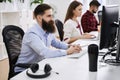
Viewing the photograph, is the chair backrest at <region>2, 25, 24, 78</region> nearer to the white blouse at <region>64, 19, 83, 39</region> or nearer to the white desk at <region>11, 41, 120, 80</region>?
the white desk at <region>11, 41, 120, 80</region>

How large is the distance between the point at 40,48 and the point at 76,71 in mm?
504

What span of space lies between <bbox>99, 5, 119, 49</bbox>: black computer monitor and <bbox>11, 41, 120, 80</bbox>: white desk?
206mm

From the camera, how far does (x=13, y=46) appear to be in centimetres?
232

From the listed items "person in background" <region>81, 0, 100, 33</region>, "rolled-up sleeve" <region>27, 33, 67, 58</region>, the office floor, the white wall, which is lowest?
the office floor

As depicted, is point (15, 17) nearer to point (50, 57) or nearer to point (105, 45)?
point (50, 57)

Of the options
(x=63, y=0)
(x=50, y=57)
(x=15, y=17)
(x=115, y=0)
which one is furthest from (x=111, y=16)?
(x=115, y=0)

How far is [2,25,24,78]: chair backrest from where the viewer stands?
7.35ft

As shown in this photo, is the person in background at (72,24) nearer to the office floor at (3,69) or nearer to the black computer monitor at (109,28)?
the office floor at (3,69)

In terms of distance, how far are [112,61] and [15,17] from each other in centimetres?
337

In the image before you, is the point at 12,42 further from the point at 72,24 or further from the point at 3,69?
the point at 3,69

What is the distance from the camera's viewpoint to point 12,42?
7.60ft

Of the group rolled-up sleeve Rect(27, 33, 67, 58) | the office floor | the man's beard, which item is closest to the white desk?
rolled-up sleeve Rect(27, 33, 67, 58)

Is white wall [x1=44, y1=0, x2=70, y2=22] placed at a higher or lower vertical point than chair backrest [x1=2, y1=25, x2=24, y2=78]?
higher

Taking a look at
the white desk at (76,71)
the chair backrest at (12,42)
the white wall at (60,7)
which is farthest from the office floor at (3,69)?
the white wall at (60,7)
